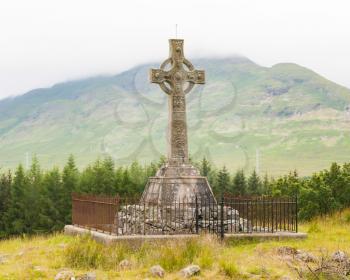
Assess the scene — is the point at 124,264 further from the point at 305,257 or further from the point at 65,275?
the point at 305,257

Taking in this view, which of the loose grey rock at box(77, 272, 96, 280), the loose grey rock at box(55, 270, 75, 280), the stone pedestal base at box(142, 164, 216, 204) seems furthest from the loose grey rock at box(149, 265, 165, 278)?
the stone pedestal base at box(142, 164, 216, 204)

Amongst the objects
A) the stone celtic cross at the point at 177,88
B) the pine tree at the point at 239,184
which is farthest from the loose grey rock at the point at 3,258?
the pine tree at the point at 239,184

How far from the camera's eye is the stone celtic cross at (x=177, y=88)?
21875 millimetres

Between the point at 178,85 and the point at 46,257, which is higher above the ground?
the point at 178,85

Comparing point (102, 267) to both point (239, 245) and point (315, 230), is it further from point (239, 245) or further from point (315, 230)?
point (315, 230)

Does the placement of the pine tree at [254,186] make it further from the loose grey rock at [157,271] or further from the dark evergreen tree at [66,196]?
the loose grey rock at [157,271]

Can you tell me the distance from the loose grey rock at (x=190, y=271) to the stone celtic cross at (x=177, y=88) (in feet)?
25.6

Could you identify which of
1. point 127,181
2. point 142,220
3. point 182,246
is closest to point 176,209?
point 142,220

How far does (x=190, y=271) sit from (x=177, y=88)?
9717 mm

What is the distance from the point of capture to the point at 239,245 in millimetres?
19125

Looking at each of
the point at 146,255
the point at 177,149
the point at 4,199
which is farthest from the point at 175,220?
the point at 4,199

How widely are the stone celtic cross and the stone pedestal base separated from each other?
0.41 meters

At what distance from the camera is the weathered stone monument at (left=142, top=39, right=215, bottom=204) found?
21.0 m

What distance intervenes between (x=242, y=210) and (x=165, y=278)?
28.1 feet
